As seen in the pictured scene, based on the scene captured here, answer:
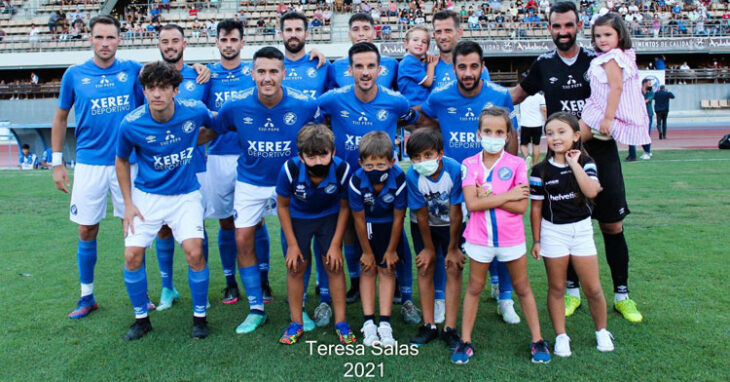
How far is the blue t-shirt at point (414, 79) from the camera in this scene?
497 cm

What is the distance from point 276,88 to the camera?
4.14 metres

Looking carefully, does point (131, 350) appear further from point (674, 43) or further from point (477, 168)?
point (674, 43)

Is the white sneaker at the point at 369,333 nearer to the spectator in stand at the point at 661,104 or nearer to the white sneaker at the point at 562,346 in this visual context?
the white sneaker at the point at 562,346

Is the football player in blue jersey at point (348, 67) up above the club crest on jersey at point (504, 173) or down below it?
above

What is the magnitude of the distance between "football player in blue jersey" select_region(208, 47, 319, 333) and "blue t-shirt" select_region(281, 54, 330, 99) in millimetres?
660

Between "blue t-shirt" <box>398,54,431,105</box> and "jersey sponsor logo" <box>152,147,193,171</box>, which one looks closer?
"jersey sponsor logo" <box>152,147,193,171</box>

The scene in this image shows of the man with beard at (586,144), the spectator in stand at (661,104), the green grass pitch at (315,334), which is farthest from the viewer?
the spectator in stand at (661,104)

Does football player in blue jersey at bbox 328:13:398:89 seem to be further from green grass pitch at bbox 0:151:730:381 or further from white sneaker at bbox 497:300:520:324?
white sneaker at bbox 497:300:520:324

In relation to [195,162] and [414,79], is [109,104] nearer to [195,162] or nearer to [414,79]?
[195,162]

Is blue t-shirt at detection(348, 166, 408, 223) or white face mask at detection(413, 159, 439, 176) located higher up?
white face mask at detection(413, 159, 439, 176)

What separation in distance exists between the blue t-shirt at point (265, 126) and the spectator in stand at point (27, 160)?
17.1m

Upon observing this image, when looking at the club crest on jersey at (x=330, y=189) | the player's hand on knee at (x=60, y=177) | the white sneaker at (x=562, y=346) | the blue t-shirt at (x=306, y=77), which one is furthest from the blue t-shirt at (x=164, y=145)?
the white sneaker at (x=562, y=346)

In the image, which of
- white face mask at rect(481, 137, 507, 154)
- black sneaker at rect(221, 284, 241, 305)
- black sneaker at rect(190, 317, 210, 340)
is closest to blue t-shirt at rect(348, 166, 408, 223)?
white face mask at rect(481, 137, 507, 154)

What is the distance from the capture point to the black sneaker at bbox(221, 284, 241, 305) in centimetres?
483
